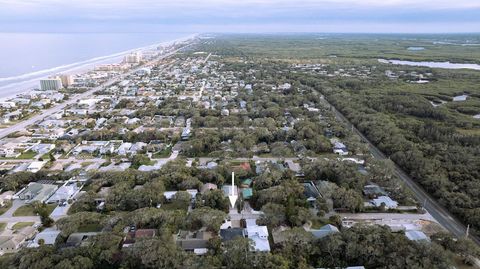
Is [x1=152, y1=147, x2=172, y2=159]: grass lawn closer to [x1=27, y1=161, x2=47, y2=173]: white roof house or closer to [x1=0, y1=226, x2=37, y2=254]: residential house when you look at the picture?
[x1=27, y1=161, x2=47, y2=173]: white roof house

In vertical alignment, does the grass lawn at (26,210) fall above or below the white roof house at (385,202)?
below

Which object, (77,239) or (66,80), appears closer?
(77,239)

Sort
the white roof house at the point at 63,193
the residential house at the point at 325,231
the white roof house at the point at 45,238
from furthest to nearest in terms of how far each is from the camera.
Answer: the white roof house at the point at 63,193 → the residential house at the point at 325,231 → the white roof house at the point at 45,238

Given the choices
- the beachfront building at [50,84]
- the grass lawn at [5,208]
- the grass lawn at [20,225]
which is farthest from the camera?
the beachfront building at [50,84]

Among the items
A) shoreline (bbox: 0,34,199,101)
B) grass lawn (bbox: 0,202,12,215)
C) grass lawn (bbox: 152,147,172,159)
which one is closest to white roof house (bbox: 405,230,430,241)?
grass lawn (bbox: 152,147,172,159)

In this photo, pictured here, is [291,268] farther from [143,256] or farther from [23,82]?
[23,82]

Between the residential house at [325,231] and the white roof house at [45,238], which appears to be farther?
the residential house at [325,231]

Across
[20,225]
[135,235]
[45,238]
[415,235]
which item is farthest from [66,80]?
[415,235]

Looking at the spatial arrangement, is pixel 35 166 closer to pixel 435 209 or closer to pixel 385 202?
pixel 385 202

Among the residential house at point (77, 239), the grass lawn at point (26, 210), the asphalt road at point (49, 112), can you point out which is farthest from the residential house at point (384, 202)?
the asphalt road at point (49, 112)

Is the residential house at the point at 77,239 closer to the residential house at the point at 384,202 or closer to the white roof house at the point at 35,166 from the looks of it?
the white roof house at the point at 35,166
